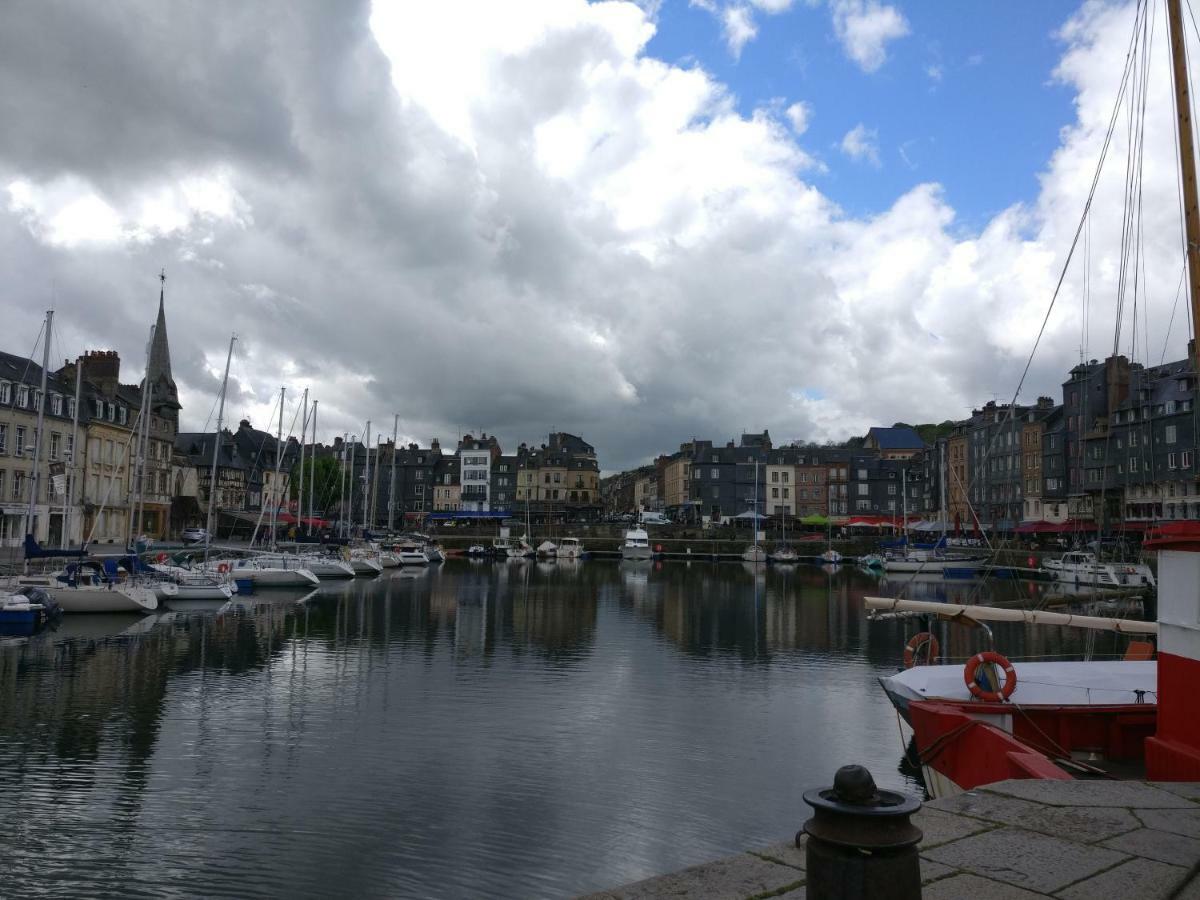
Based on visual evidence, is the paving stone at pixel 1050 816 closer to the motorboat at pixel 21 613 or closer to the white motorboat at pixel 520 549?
the motorboat at pixel 21 613

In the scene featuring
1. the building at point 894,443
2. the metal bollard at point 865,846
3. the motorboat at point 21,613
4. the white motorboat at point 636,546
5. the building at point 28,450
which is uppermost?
the building at point 894,443

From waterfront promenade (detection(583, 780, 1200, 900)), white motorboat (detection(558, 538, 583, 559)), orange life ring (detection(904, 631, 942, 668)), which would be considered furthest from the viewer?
white motorboat (detection(558, 538, 583, 559))

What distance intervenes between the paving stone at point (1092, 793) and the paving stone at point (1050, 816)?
186 millimetres

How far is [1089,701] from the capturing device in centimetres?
1539

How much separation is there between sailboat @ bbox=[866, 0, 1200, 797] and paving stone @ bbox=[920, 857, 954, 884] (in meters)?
4.27

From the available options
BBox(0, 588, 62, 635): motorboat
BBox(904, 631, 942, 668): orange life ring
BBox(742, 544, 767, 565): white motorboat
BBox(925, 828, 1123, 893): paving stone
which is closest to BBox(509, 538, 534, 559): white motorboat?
BBox(742, 544, 767, 565): white motorboat

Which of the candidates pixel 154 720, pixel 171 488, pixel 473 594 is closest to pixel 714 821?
pixel 154 720

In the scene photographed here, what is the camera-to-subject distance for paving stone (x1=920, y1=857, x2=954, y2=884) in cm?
650

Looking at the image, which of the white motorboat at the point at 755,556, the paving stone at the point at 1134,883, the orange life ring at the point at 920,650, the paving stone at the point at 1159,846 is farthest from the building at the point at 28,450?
the white motorboat at the point at 755,556

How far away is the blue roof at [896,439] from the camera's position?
471 ft

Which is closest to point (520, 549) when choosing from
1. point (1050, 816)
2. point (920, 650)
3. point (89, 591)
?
point (89, 591)

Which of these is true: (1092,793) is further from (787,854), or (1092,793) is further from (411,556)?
(411,556)

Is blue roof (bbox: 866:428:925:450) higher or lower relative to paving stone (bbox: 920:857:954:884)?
higher

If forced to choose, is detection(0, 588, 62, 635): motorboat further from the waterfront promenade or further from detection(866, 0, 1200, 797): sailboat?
the waterfront promenade
